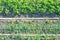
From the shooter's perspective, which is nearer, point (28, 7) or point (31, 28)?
point (31, 28)

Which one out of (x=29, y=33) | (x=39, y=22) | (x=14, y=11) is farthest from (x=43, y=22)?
(x=14, y=11)

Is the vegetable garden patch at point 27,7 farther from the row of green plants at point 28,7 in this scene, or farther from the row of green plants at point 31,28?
the row of green plants at point 31,28

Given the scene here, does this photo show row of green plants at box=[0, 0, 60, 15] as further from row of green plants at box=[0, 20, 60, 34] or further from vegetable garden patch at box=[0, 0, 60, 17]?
row of green plants at box=[0, 20, 60, 34]

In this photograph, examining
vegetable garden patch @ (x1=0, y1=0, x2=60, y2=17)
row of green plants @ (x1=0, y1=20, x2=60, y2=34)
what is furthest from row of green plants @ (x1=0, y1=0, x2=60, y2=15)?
row of green plants @ (x1=0, y1=20, x2=60, y2=34)

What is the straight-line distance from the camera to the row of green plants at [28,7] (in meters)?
8.78

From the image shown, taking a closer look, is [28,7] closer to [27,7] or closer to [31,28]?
[27,7]

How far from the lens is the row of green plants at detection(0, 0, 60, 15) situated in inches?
346

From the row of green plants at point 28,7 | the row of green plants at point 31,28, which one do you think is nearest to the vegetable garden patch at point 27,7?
the row of green plants at point 28,7

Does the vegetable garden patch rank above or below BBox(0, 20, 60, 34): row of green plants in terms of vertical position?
above

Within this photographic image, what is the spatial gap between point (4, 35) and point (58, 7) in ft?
7.57

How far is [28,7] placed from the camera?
883 cm

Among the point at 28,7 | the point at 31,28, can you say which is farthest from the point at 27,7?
the point at 31,28

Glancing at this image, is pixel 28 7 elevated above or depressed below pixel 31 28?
above

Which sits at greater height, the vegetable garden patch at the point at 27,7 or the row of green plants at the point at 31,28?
the vegetable garden patch at the point at 27,7
